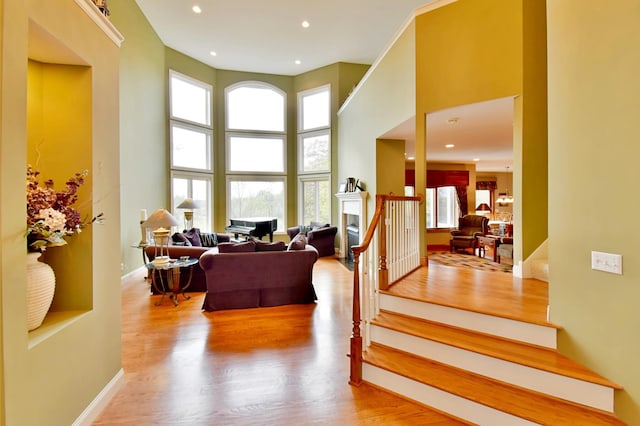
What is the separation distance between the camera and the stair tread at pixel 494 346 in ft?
6.60

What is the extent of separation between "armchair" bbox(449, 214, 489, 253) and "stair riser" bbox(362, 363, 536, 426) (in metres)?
5.86

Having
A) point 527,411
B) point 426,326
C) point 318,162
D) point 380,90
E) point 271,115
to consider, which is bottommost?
point 527,411

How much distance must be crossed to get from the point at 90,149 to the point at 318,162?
7.61 metres

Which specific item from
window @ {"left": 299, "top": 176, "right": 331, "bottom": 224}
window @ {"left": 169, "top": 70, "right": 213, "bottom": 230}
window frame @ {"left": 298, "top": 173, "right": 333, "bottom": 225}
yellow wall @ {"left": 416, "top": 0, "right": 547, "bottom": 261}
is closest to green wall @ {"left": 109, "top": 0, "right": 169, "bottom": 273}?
window @ {"left": 169, "top": 70, "right": 213, "bottom": 230}

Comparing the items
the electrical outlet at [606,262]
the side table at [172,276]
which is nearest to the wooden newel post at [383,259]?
the electrical outlet at [606,262]

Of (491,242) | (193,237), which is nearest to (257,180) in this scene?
(193,237)

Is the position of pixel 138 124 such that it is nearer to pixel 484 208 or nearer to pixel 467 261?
pixel 467 261

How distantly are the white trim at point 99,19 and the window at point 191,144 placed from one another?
616cm

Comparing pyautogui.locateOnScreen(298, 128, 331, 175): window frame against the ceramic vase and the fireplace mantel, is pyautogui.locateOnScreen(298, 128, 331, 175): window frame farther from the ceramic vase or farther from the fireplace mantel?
the ceramic vase

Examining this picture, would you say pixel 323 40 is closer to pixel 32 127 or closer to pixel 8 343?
pixel 32 127

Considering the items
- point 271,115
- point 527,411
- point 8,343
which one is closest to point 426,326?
point 527,411

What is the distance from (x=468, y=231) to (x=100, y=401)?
786 centimetres

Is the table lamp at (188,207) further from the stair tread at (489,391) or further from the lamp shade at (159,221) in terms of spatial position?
the stair tread at (489,391)

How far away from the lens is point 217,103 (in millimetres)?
9297
